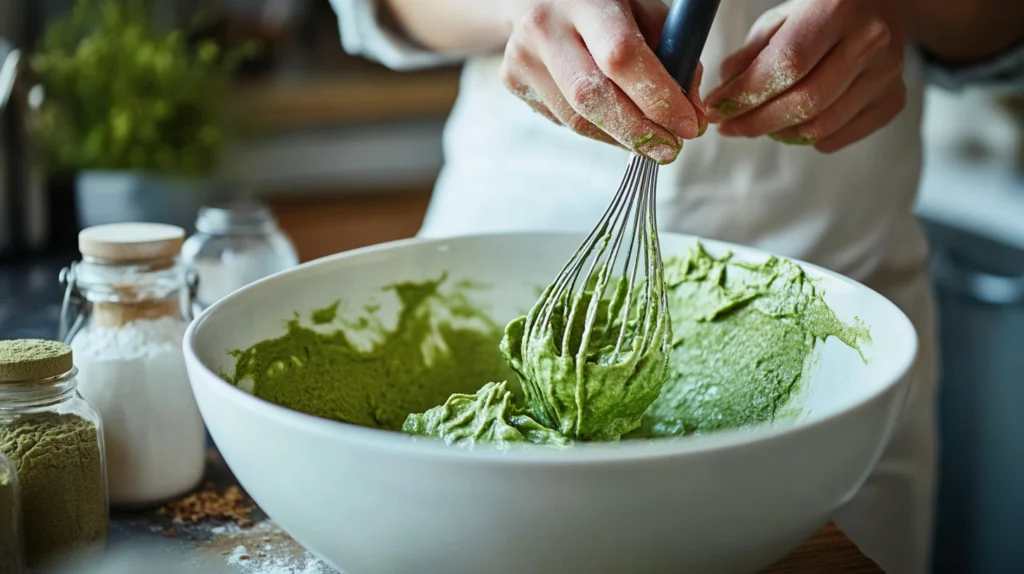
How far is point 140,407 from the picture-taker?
0.69 meters

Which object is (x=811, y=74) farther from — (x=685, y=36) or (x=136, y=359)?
(x=136, y=359)

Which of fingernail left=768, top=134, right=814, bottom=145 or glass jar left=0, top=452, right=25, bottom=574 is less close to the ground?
fingernail left=768, top=134, right=814, bottom=145

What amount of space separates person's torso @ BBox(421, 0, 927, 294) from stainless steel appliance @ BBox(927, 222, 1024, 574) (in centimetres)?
60

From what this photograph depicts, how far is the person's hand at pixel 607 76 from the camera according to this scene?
0.59 meters

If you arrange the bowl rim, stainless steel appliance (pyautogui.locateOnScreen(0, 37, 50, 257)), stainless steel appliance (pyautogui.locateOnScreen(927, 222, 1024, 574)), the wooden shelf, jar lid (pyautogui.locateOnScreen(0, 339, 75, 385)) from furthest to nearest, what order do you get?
the wooden shelf, stainless steel appliance (pyautogui.locateOnScreen(927, 222, 1024, 574)), stainless steel appliance (pyautogui.locateOnScreen(0, 37, 50, 257)), jar lid (pyautogui.locateOnScreen(0, 339, 75, 385)), the bowl rim

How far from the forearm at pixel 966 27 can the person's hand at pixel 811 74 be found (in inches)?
9.1

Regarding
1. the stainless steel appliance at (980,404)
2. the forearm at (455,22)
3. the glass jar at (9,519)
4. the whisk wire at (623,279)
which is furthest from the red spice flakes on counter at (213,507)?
the stainless steel appliance at (980,404)

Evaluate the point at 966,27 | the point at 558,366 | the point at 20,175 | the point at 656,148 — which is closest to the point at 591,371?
the point at 558,366

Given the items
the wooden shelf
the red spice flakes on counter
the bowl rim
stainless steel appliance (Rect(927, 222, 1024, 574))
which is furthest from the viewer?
the wooden shelf

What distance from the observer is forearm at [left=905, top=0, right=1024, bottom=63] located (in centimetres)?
97

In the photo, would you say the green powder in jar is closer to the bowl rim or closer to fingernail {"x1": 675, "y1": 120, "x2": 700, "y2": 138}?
the bowl rim

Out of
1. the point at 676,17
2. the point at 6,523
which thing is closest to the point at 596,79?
the point at 676,17

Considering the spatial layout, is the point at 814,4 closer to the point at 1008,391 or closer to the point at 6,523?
the point at 6,523

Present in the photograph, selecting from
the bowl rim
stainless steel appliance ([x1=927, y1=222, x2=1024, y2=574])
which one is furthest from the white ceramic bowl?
stainless steel appliance ([x1=927, y1=222, x2=1024, y2=574])
